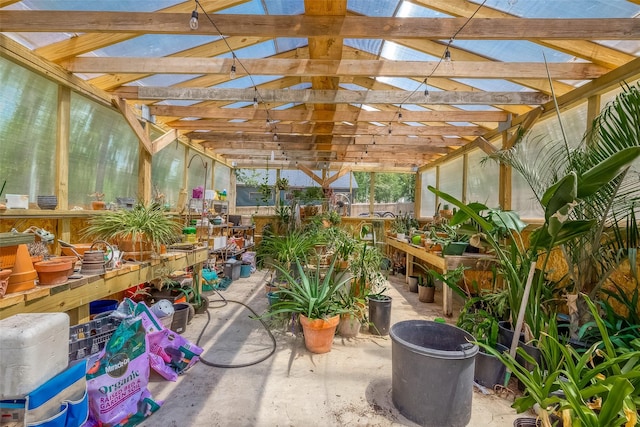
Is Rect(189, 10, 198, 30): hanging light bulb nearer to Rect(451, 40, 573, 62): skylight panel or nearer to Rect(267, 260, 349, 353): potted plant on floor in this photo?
Rect(267, 260, 349, 353): potted plant on floor

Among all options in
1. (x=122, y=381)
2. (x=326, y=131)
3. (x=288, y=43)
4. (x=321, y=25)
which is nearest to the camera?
(x=122, y=381)

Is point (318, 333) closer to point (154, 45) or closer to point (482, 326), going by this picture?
point (482, 326)

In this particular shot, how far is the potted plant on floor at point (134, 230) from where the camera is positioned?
8.32 feet

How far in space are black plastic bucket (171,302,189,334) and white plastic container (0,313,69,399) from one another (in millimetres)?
1401

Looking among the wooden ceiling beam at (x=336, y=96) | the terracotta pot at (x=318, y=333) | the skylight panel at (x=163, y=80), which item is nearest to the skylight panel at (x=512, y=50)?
the wooden ceiling beam at (x=336, y=96)

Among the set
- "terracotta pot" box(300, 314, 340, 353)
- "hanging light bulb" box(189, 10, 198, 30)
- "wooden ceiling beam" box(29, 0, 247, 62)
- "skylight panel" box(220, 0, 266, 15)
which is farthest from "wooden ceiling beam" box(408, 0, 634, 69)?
"terracotta pot" box(300, 314, 340, 353)

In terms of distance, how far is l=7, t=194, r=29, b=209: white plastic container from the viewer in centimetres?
234

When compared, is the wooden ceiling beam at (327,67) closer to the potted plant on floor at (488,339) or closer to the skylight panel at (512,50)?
the skylight panel at (512,50)

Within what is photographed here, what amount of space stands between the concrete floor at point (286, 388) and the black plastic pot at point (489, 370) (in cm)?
10

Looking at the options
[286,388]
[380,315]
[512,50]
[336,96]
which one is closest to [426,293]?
[380,315]

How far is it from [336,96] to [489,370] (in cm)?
317

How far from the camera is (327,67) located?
9.78 feet

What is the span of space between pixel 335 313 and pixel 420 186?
658 centimetres

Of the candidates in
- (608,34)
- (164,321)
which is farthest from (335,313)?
(608,34)
